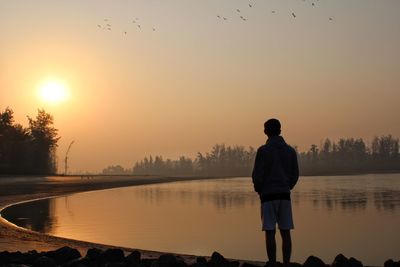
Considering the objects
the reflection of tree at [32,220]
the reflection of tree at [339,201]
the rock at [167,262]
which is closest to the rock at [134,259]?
the rock at [167,262]

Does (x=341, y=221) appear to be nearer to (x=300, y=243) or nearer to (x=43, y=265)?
(x=300, y=243)

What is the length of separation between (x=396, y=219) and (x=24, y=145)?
9295 cm

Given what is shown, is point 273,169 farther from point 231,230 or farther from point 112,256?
point 231,230

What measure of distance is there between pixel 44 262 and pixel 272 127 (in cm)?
510

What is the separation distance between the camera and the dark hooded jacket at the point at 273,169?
8.23m

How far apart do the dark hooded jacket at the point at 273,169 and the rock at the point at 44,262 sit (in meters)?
4.40

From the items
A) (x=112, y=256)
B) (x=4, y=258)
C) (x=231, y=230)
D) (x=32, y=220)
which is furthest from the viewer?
(x=32, y=220)

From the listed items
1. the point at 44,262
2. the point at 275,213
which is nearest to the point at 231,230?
the point at 44,262

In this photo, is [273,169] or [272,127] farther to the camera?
[272,127]

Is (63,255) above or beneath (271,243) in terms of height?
beneath

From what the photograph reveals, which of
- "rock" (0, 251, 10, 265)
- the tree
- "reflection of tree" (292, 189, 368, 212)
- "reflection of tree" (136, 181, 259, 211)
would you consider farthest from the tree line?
"rock" (0, 251, 10, 265)

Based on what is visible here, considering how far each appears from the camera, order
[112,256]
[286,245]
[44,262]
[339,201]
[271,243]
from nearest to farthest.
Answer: [271,243] → [286,245] → [44,262] → [112,256] → [339,201]

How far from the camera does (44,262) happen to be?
9.75m

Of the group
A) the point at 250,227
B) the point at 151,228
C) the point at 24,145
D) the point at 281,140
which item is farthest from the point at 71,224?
the point at 24,145
